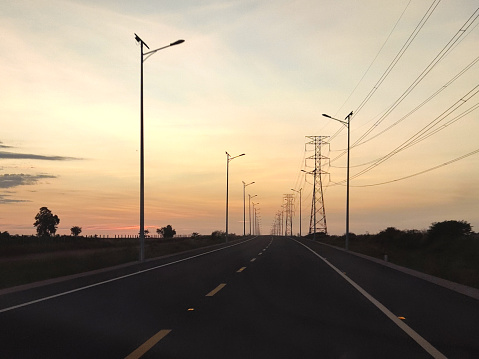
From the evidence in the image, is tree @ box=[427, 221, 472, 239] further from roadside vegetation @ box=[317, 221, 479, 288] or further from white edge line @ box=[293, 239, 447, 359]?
white edge line @ box=[293, 239, 447, 359]

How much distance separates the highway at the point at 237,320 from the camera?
23.3 ft

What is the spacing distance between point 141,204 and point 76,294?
13939 mm

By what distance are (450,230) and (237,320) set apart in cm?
4023

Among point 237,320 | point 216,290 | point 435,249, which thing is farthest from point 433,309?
point 435,249

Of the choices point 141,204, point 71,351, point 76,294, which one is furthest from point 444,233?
point 71,351

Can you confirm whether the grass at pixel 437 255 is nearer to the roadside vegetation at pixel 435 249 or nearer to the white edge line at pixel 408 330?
the roadside vegetation at pixel 435 249

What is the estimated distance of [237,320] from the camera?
366 inches

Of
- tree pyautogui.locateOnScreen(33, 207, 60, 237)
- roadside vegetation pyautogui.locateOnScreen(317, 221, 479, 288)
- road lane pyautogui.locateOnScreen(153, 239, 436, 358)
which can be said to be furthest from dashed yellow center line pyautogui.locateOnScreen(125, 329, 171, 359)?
tree pyautogui.locateOnScreen(33, 207, 60, 237)

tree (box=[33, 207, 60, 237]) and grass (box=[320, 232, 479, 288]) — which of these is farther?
tree (box=[33, 207, 60, 237])

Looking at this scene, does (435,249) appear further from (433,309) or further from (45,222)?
(45,222)

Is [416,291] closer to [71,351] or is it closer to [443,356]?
[443,356]

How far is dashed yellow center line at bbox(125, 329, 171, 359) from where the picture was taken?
21.9ft

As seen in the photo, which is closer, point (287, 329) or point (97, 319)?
point (287, 329)

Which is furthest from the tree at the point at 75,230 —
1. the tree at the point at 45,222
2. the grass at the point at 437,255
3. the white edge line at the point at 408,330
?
the white edge line at the point at 408,330
